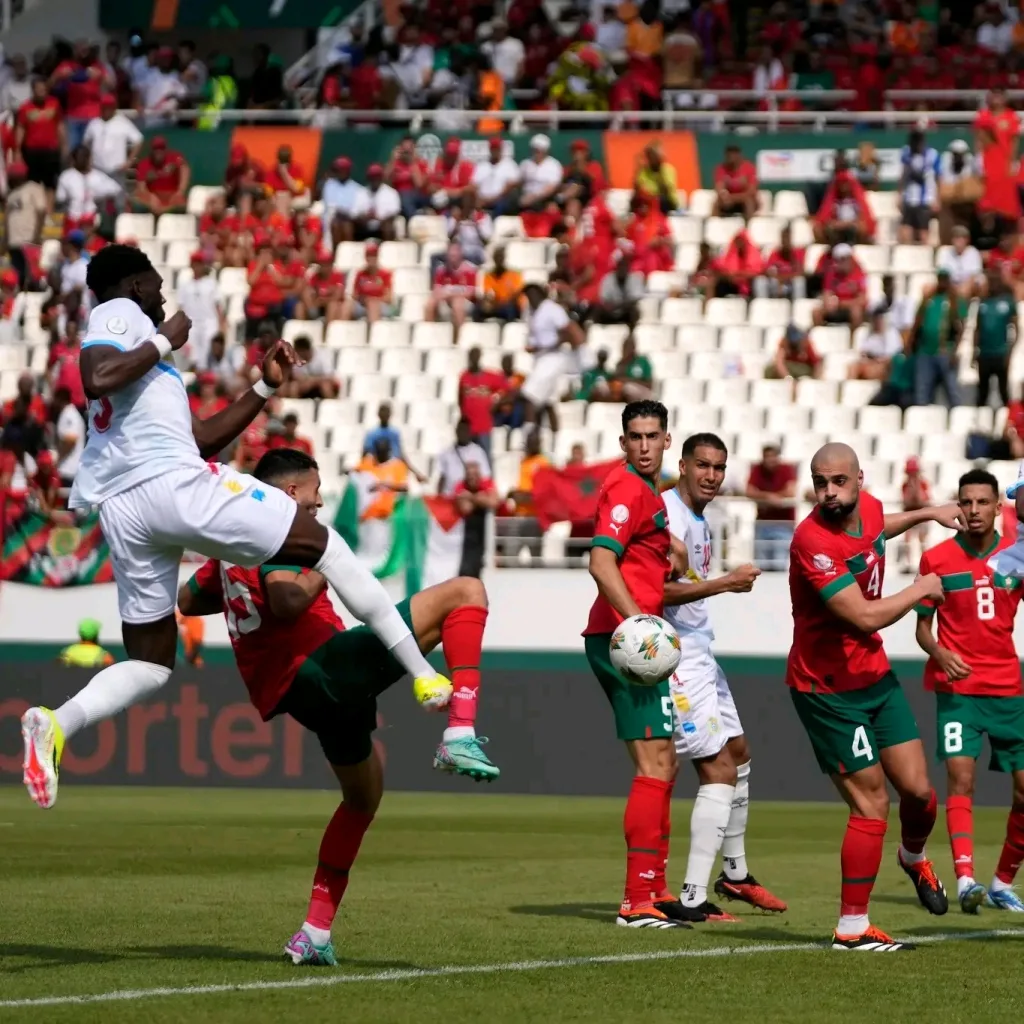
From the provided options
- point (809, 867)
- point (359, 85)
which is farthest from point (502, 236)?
point (809, 867)

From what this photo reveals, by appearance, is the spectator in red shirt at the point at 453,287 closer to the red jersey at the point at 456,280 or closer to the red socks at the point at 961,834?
the red jersey at the point at 456,280

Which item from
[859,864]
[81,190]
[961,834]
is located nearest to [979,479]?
[961,834]

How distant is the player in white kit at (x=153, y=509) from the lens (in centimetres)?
827

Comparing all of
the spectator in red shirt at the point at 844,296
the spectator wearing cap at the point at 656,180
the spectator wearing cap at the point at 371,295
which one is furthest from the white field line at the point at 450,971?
the spectator wearing cap at the point at 656,180

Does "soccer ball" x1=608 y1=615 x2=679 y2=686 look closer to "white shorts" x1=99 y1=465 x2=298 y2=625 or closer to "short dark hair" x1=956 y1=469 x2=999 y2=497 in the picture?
"white shorts" x1=99 y1=465 x2=298 y2=625

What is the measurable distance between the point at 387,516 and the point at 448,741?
12.1 m

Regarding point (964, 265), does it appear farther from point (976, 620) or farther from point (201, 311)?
point (976, 620)

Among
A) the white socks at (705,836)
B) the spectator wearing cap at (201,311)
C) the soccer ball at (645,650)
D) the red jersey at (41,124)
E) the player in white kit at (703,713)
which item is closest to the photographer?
the soccer ball at (645,650)

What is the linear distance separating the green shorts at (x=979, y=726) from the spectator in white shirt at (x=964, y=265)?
1295cm

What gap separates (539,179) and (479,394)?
455 cm

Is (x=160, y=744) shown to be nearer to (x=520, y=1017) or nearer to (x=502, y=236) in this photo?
(x=502, y=236)

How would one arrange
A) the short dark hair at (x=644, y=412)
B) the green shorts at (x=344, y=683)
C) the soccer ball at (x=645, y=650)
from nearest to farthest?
the green shorts at (x=344, y=683) < the soccer ball at (x=645, y=650) < the short dark hair at (x=644, y=412)

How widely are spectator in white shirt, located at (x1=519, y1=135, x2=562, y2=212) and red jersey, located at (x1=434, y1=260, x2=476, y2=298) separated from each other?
1388mm

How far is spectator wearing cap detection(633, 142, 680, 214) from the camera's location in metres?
27.1
